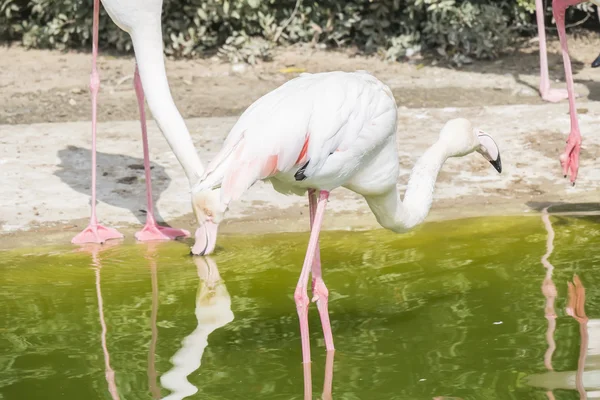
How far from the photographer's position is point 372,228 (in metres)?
5.65

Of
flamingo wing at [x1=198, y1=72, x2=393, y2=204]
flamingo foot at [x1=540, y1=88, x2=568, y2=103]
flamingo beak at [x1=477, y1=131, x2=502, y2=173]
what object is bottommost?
flamingo foot at [x1=540, y1=88, x2=568, y2=103]

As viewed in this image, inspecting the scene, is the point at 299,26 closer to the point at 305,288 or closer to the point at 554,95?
the point at 554,95

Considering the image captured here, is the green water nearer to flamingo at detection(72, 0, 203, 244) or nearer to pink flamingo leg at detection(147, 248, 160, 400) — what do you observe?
pink flamingo leg at detection(147, 248, 160, 400)

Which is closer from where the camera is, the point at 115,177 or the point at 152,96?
the point at 152,96

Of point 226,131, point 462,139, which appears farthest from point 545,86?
point 462,139

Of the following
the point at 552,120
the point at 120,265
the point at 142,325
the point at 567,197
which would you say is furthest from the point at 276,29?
the point at 142,325

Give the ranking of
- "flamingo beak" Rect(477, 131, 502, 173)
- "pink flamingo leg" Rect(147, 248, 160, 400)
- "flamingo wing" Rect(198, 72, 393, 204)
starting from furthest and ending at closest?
"flamingo beak" Rect(477, 131, 502, 173)
"pink flamingo leg" Rect(147, 248, 160, 400)
"flamingo wing" Rect(198, 72, 393, 204)

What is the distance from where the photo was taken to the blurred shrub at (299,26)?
9344 mm

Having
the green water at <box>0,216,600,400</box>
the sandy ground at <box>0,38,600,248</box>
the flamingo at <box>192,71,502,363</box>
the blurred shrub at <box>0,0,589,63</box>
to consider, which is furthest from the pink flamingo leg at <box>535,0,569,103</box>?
the flamingo at <box>192,71,502,363</box>

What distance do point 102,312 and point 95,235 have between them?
3.49 ft

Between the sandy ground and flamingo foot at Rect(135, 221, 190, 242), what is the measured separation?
0.16 m

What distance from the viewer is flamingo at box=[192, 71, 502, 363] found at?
3.62 meters

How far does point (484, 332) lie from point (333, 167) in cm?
93

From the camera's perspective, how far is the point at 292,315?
14.6ft
